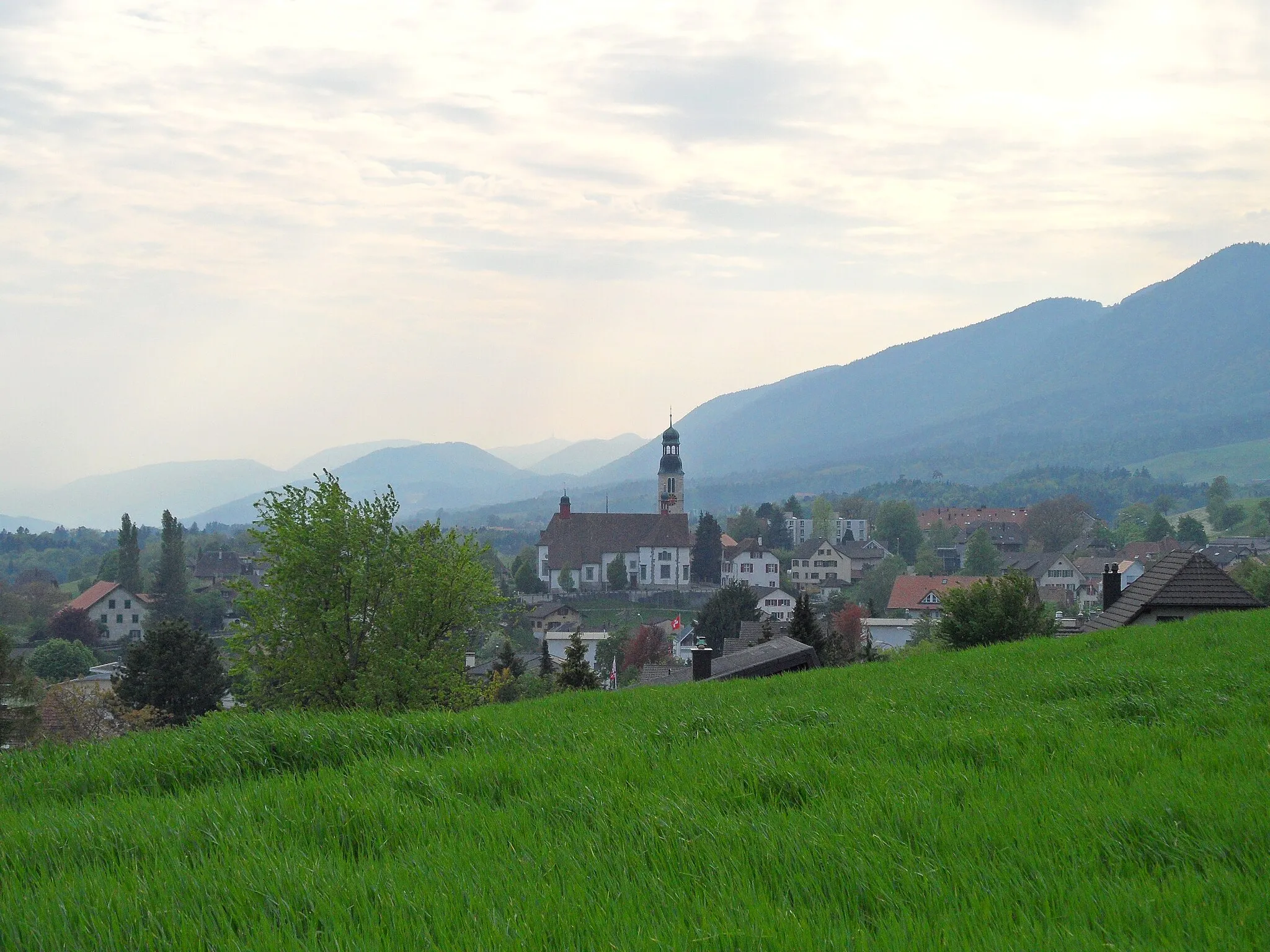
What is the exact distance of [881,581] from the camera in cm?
13538

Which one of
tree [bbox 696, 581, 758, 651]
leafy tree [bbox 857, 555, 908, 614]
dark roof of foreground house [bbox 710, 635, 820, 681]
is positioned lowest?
leafy tree [bbox 857, 555, 908, 614]

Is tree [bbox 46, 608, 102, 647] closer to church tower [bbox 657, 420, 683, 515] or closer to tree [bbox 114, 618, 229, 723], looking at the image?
tree [bbox 114, 618, 229, 723]

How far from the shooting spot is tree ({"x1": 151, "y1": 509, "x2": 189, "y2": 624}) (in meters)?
105

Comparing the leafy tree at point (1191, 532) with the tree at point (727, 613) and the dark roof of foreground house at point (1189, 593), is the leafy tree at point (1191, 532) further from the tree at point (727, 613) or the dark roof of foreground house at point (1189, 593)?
the dark roof of foreground house at point (1189, 593)

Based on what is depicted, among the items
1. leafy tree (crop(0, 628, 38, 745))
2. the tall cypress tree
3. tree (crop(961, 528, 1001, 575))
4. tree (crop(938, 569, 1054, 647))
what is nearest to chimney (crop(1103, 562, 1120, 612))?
tree (crop(938, 569, 1054, 647))

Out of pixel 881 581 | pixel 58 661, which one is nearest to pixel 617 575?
pixel 881 581

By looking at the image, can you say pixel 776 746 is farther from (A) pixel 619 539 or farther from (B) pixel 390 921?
(A) pixel 619 539

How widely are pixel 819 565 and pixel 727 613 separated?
77.9 m

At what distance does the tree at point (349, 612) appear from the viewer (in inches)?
1126

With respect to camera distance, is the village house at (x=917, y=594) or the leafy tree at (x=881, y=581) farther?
the leafy tree at (x=881, y=581)

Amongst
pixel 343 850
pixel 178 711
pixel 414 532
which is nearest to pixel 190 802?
pixel 343 850

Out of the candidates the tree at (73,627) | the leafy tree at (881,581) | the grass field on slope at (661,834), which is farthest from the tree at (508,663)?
the leafy tree at (881,581)

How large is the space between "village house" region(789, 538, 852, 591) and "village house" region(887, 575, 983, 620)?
127 feet

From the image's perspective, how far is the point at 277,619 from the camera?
28984 mm
